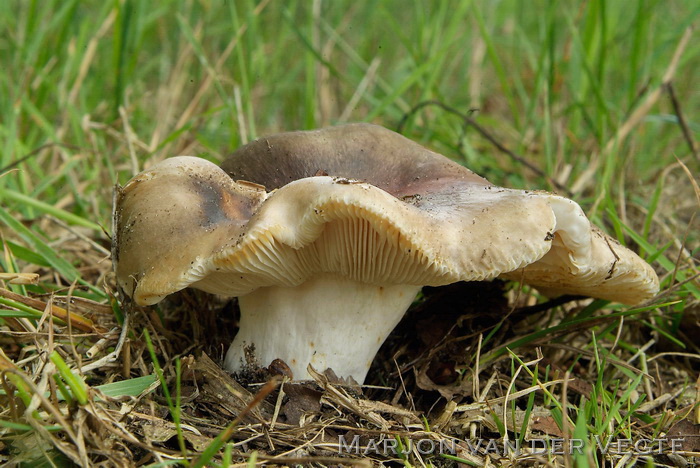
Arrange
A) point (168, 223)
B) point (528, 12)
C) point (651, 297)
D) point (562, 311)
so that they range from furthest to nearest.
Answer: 1. point (528, 12)
2. point (562, 311)
3. point (651, 297)
4. point (168, 223)

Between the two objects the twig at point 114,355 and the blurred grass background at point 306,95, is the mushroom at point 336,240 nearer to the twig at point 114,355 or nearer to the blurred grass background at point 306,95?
the twig at point 114,355

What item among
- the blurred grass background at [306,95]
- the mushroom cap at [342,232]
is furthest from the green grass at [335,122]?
the mushroom cap at [342,232]

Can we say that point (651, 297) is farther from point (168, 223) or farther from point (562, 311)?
point (168, 223)

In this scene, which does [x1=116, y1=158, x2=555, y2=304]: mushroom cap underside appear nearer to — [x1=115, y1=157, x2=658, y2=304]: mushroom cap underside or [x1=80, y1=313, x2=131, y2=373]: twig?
[x1=115, y1=157, x2=658, y2=304]: mushroom cap underside

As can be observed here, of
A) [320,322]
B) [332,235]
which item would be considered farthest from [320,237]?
[320,322]

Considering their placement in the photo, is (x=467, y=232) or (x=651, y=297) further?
(x=651, y=297)

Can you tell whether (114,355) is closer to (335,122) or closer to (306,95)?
(306,95)

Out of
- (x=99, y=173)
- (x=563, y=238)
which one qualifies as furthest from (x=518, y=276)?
(x=99, y=173)

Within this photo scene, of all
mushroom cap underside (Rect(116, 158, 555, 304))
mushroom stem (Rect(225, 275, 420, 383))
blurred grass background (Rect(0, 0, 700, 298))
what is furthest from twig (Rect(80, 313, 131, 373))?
blurred grass background (Rect(0, 0, 700, 298))
